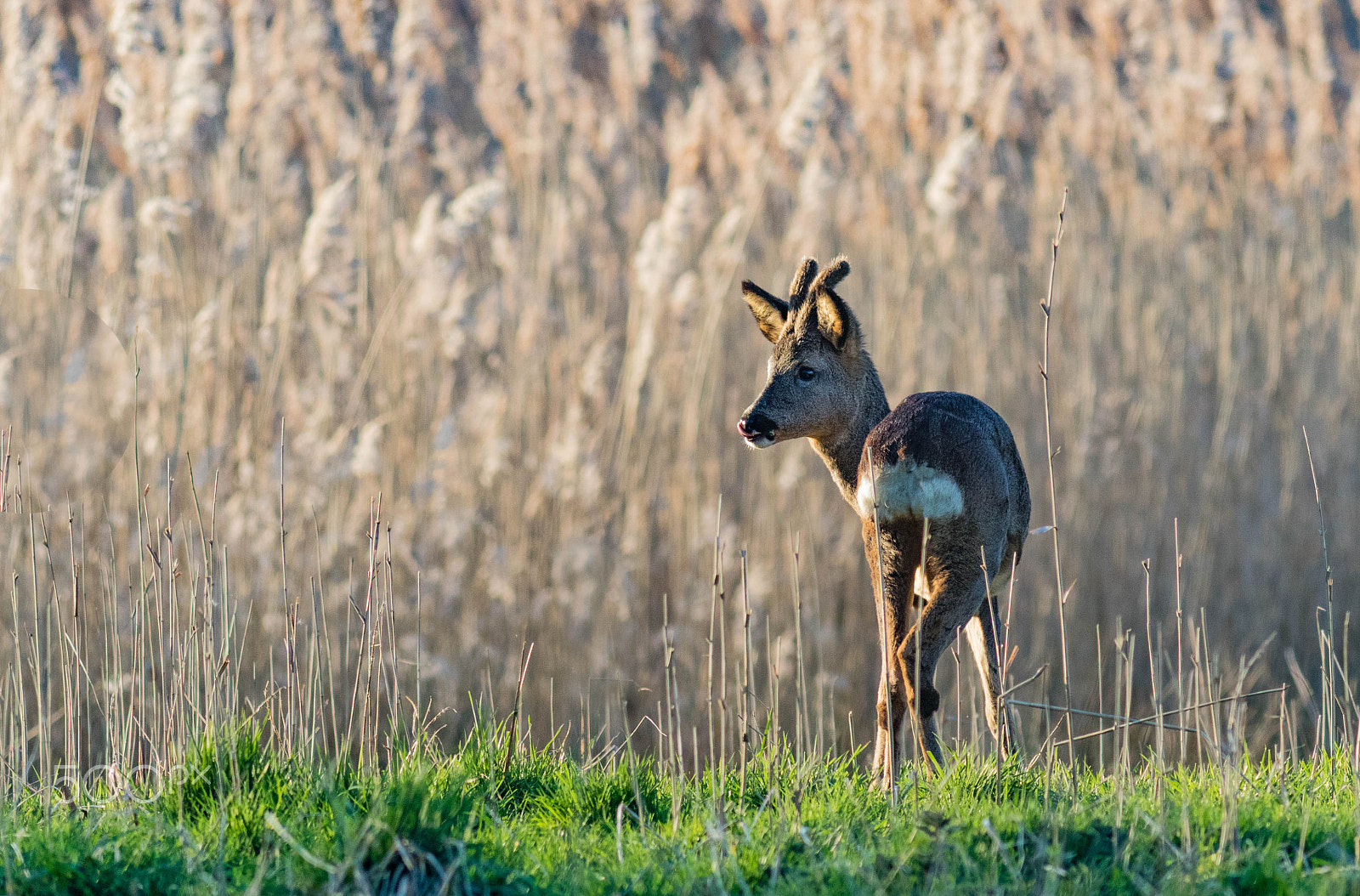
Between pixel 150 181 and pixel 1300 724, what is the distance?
499cm

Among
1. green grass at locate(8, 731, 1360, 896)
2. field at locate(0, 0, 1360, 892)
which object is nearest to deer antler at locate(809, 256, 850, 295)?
green grass at locate(8, 731, 1360, 896)

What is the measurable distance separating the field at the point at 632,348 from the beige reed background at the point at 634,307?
2cm

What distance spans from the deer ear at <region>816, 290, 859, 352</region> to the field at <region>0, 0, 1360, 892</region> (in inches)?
65.2

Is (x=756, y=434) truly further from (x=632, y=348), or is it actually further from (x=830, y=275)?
(x=632, y=348)

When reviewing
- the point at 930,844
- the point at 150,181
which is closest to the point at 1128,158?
the point at 150,181

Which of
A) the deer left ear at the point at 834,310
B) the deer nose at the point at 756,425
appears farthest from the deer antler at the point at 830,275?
the deer nose at the point at 756,425

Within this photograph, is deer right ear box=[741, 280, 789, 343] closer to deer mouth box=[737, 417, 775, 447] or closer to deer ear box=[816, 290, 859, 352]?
deer ear box=[816, 290, 859, 352]

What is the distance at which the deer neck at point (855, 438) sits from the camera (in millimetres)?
2201

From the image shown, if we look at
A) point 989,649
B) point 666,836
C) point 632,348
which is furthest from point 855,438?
point 632,348

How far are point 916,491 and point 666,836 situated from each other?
0.78 metres

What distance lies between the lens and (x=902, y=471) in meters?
2.00

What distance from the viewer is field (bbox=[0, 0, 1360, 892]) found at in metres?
4.37

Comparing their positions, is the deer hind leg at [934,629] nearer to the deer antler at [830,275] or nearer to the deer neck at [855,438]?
the deer neck at [855,438]

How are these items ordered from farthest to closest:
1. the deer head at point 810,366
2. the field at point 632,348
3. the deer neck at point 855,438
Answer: the field at point 632,348 < the deer neck at point 855,438 < the deer head at point 810,366
